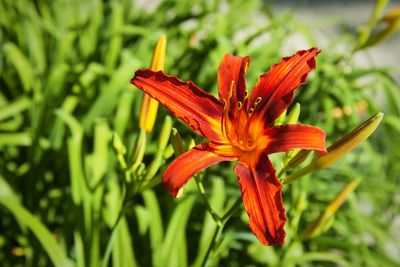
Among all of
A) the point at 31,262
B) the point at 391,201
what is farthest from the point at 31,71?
the point at 391,201

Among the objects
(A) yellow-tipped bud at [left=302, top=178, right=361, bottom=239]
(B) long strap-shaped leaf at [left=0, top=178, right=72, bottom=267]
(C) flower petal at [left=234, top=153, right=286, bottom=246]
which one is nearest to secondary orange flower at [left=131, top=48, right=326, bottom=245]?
(C) flower petal at [left=234, top=153, right=286, bottom=246]

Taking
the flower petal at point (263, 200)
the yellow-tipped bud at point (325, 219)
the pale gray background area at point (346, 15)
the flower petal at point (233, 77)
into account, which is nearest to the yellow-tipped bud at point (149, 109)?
the flower petal at point (233, 77)

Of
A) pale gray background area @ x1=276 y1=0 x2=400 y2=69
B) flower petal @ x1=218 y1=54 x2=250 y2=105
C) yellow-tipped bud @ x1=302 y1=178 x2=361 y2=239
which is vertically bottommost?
yellow-tipped bud @ x1=302 y1=178 x2=361 y2=239

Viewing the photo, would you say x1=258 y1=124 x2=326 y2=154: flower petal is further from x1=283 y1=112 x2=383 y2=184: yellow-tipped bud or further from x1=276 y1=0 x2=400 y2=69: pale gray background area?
x1=276 y1=0 x2=400 y2=69: pale gray background area

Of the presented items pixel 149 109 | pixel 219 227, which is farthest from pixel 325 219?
pixel 149 109

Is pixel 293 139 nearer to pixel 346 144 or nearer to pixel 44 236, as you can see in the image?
pixel 346 144

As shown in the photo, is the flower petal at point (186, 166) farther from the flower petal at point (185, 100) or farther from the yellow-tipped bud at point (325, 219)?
the yellow-tipped bud at point (325, 219)

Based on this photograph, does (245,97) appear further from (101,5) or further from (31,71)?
(101,5)

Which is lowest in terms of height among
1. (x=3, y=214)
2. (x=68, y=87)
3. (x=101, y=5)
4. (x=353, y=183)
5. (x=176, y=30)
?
(x=353, y=183)
